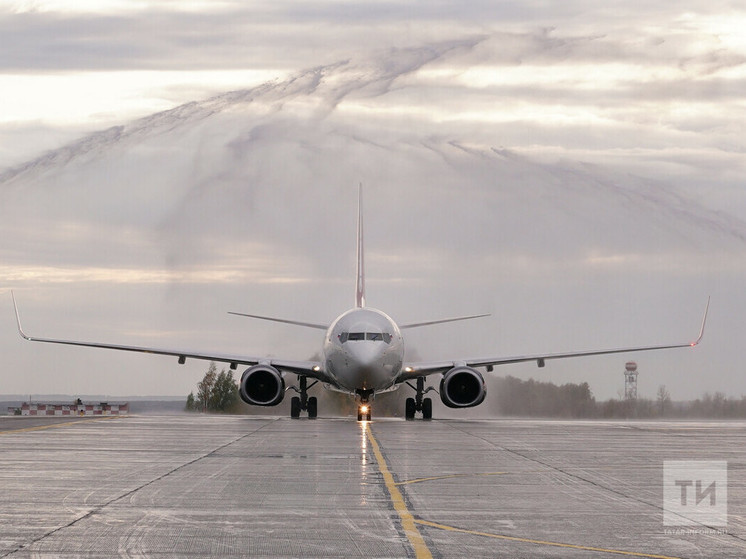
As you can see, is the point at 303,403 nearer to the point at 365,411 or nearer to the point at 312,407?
the point at 312,407

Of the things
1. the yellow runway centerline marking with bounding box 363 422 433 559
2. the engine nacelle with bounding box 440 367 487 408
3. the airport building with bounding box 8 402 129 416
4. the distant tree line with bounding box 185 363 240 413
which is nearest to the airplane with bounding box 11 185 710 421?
the engine nacelle with bounding box 440 367 487 408

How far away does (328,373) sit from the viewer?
50.8 m

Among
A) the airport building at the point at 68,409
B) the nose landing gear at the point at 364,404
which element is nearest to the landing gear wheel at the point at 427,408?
the nose landing gear at the point at 364,404

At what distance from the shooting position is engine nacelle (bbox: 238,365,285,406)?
50375 millimetres

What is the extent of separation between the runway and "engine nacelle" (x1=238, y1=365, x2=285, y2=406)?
17.1 m

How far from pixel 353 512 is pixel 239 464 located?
26.8ft

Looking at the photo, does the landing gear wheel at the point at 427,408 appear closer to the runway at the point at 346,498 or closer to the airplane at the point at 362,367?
the airplane at the point at 362,367

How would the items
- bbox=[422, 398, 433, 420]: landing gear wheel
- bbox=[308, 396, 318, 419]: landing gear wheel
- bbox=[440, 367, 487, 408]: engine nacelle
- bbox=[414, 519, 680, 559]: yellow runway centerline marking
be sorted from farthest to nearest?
1. bbox=[422, 398, 433, 420]: landing gear wheel
2. bbox=[308, 396, 318, 419]: landing gear wheel
3. bbox=[440, 367, 487, 408]: engine nacelle
4. bbox=[414, 519, 680, 559]: yellow runway centerline marking

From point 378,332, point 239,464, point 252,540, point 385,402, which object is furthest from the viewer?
point 385,402

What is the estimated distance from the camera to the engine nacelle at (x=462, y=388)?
51.0 m

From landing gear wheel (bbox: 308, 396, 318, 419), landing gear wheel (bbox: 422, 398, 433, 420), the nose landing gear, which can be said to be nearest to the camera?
the nose landing gear

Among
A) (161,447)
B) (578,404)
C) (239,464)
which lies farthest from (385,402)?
(239,464)

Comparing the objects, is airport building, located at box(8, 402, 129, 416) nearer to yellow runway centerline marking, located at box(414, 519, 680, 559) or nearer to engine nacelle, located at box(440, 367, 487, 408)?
engine nacelle, located at box(440, 367, 487, 408)

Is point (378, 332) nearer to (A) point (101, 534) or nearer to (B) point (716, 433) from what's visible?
(B) point (716, 433)
